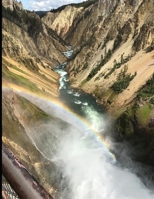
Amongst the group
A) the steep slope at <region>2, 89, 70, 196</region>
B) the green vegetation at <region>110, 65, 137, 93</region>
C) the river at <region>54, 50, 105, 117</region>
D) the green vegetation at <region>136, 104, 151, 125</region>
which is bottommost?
the river at <region>54, 50, 105, 117</region>

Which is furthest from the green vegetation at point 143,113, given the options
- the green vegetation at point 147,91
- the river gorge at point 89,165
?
the river gorge at point 89,165

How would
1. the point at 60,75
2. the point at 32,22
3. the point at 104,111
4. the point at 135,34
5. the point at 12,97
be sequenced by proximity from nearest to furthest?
the point at 12,97
the point at 104,111
the point at 135,34
the point at 60,75
the point at 32,22

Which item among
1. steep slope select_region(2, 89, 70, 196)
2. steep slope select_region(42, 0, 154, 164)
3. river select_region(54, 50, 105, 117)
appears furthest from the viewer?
river select_region(54, 50, 105, 117)

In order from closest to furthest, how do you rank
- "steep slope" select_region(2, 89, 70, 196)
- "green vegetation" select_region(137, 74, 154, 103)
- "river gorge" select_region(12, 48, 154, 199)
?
1. "steep slope" select_region(2, 89, 70, 196)
2. "river gorge" select_region(12, 48, 154, 199)
3. "green vegetation" select_region(137, 74, 154, 103)

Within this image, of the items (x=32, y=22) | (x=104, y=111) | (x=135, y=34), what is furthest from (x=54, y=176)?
(x=32, y=22)

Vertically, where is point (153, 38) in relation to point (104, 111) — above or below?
above

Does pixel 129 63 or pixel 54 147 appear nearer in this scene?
pixel 54 147

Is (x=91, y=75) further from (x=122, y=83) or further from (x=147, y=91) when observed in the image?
(x=147, y=91)

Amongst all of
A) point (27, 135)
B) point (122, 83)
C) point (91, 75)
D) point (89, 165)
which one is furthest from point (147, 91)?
point (91, 75)

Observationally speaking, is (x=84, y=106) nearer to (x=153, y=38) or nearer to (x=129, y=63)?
(x=129, y=63)

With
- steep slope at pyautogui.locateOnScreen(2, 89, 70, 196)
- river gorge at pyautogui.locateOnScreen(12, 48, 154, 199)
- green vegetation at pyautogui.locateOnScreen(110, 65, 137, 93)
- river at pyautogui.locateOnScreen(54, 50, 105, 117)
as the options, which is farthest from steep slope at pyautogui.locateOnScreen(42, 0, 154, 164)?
steep slope at pyautogui.locateOnScreen(2, 89, 70, 196)

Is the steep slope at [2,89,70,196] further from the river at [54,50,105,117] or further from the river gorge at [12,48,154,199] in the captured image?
the river at [54,50,105,117]
